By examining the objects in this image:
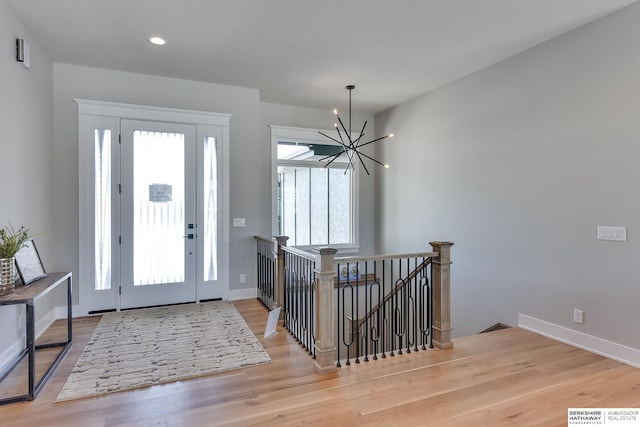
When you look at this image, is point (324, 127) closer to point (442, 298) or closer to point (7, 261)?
point (442, 298)

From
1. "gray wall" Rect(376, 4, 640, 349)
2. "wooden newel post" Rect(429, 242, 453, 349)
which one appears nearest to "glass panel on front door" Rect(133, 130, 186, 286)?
"wooden newel post" Rect(429, 242, 453, 349)

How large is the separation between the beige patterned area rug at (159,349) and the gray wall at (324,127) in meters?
1.99

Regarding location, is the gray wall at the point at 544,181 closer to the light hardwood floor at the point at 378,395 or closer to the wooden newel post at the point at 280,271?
the light hardwood floor at the point at 378,395

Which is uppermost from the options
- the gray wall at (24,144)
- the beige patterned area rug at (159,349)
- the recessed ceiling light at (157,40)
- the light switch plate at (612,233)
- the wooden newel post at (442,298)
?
the recessed ceiling light at (157,40)

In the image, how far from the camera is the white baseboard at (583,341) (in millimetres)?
3014

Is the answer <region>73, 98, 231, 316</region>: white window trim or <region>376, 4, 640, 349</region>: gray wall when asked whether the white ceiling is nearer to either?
<region>376, 4, 640, 349</region>: gray wall

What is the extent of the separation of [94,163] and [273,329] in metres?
3.02

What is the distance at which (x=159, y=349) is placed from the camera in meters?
3.27

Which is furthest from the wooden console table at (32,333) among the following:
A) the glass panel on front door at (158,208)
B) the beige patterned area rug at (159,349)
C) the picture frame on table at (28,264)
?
the glass panel on front door at (158,208)

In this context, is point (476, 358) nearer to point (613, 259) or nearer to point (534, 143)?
point (613, 259)

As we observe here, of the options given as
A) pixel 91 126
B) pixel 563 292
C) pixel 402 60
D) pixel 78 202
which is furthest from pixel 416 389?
pixel 91 126

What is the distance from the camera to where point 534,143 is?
149 inches

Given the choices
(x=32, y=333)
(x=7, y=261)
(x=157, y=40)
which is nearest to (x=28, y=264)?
(x=7, y=261)

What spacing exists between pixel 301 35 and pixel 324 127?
265 cm
